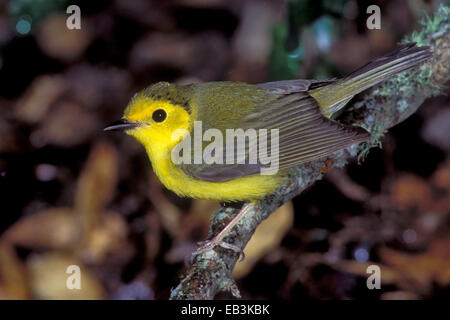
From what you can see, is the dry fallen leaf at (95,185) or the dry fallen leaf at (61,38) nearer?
the dry fallen leaf at (95,185)

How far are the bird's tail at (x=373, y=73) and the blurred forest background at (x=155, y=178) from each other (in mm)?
606

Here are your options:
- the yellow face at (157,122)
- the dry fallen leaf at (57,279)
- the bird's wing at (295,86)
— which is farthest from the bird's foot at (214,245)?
the dry fallen leaf at (57,279)

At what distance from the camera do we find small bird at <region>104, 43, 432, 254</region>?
179cm

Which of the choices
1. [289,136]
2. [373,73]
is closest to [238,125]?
[289,136]

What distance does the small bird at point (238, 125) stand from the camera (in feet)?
5.87

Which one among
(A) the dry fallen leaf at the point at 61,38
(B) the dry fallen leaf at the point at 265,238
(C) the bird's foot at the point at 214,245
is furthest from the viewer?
(A) the dry fallen leaf at the point at 61,38

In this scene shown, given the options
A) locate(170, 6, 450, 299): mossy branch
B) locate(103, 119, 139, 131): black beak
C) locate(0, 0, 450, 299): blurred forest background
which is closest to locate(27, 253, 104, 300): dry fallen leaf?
locate(0, 0, 450, 299): blurred forest background

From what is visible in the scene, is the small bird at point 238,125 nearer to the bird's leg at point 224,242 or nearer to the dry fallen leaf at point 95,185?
the bird's leg at point 224,242

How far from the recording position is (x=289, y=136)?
72.5 inches

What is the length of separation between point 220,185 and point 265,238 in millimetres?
849

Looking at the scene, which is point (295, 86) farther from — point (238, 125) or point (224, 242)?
point (224, 242)

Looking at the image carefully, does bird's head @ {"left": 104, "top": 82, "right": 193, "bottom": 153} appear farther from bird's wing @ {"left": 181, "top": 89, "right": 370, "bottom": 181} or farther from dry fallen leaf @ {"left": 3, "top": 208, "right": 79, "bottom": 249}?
dry fallen leaf @ {"left": 3, "top": 208, "right": 79, "bottom": 249}
